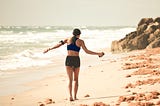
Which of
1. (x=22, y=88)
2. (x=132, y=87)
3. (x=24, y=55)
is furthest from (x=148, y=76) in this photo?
(x=24, y=55)

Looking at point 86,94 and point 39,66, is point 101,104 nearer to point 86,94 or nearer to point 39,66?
point 86,94

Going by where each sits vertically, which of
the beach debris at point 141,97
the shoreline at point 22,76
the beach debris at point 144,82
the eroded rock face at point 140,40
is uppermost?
the eroded rock face at point 140,40

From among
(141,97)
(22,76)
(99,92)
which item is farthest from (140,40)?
(141,97)

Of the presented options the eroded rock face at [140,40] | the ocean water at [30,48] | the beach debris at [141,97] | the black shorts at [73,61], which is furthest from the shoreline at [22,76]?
the eroded rock face at [140,40]

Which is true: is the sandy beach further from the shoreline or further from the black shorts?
the black shorts

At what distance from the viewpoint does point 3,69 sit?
1853cm

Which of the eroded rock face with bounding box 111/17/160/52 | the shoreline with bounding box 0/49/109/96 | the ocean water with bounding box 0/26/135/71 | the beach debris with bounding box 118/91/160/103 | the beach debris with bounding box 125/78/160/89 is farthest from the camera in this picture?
the eroded rock face with bounding box 111/17/160/52

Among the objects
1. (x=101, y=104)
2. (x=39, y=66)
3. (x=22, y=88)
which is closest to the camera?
(x=101, y=104)

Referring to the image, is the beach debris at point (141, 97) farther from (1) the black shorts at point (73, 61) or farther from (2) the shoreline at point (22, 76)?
(2) the shoreline at point (22, 76)

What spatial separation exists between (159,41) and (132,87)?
17.4m

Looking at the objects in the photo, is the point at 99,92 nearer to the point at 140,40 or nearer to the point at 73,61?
the point at 73,61

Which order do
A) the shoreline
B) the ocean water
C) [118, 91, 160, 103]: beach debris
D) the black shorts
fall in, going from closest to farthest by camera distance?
1. [118, 91, 160, 103]: beach debris
2. the black shorts
3. the shoreline
4. the ocean water

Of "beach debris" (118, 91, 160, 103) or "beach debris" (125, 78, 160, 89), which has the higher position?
"beach debris" (125, 78, 160, 89)

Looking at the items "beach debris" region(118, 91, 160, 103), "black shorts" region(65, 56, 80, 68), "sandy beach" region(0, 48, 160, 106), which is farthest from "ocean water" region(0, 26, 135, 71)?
"beach debris" region(118, 91, 160, 103)
